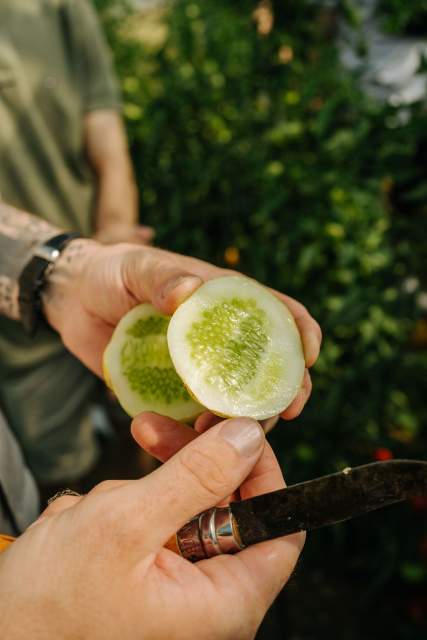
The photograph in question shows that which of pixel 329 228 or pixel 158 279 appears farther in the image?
pixel 329 228

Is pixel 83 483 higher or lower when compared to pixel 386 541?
lower

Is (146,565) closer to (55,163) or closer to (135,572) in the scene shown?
(135,572)

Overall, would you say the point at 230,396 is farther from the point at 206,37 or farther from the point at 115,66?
the point at 115,66

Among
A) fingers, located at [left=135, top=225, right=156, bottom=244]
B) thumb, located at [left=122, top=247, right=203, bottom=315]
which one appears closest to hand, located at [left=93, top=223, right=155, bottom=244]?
fingers, located at [left=135, top=225, right=156, bottom=244]

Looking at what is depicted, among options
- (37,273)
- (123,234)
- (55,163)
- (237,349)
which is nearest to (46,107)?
(55,163)

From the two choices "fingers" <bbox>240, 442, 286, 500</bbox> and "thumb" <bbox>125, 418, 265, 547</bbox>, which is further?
"fingers" <bbox>240, 442, 286, 500</bbox>

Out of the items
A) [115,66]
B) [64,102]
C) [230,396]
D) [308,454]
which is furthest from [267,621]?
[115,66]

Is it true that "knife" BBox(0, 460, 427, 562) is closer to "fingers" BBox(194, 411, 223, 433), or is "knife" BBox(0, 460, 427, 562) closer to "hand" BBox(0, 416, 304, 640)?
"hand" BBox(0, 416, 304, 640)
